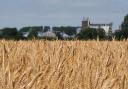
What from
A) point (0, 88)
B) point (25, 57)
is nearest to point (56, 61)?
point (25, 57)

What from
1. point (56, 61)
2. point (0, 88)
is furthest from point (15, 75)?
point (56, 61)

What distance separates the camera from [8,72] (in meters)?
2.21

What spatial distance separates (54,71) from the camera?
8.29 feet

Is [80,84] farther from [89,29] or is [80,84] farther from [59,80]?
[89,29]

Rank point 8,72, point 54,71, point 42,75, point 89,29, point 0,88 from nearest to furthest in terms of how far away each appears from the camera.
Answer: point 0,88
point 8,72
point 42,75
point 54,71
point 89,29

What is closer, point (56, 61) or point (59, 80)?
point (59, 80)

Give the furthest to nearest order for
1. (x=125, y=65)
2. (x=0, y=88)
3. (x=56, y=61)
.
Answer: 1. (x=125, y=65)
2. (x=56, y=61)
3. (x=0, y=88)

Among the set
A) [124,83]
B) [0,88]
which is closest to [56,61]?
[124,83]

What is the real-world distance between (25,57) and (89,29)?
19.4 meters

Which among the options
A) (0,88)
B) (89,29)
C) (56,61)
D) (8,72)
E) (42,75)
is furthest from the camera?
(89,29)

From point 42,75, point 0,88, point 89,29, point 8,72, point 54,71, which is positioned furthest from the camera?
point 89,29

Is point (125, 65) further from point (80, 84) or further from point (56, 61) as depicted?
point (80, 84)

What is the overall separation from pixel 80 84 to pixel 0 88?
0.60 metres

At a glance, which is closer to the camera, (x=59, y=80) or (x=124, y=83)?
(x=59, y=80)
